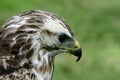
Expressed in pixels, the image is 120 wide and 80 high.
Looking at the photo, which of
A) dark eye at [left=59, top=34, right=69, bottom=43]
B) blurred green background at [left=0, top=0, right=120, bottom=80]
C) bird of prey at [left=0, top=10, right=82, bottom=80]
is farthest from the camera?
blurred green background at [left=0, top=0, right=120, bottom=80]

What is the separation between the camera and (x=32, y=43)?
23.4 feet

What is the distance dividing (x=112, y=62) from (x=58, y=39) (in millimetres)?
4488

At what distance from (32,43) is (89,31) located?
18.4 ft

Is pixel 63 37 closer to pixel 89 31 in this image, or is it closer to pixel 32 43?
pixel 32 43

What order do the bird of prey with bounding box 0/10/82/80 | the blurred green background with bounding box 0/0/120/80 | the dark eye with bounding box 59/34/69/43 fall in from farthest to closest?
the blurred green background with bounding box 0/0/120/80 < the dark eye with bounding box 59/34/69/43 < the bird of prey with bounding box 0/10/82/80

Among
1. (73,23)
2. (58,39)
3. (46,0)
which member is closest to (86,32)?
(73,23)

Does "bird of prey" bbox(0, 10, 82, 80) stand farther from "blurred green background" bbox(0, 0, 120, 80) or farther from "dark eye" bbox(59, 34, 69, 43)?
"blurred green background" bbox(0, 0, 120, 80)

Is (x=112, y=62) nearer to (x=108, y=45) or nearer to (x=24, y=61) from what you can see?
(x=108, y=45)

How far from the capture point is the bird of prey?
7090mm

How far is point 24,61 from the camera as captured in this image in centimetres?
713

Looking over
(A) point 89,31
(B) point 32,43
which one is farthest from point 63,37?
(A) point 89,31

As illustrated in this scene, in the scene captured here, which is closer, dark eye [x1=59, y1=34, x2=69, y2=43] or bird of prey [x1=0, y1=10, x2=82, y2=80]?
bird of prey [x1=0, y1=10, x2=82, y2=80]

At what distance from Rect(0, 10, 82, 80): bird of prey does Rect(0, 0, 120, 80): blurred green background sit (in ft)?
11.4

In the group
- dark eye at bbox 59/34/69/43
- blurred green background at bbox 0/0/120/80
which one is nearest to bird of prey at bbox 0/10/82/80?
dark eye at bbox 59/34/69/43
